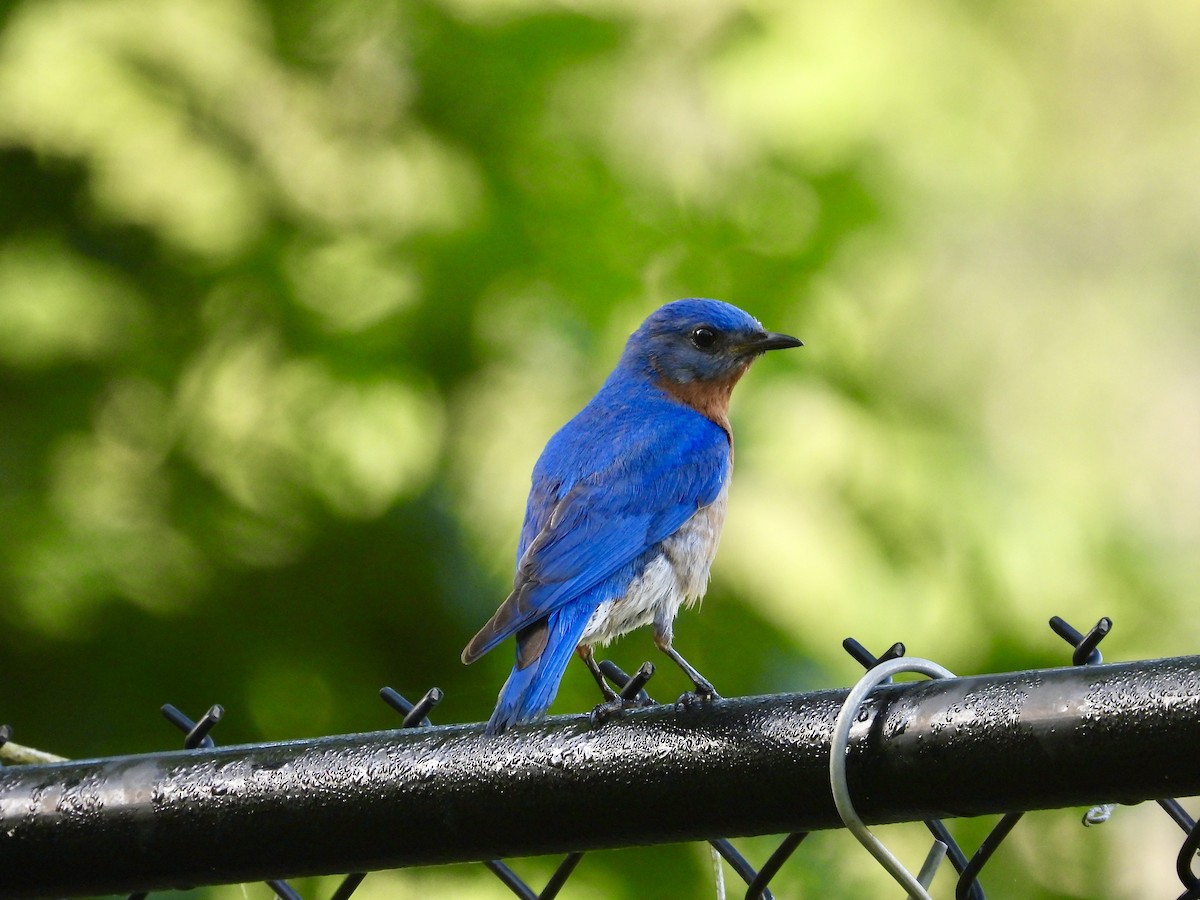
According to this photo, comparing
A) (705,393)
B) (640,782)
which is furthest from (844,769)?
(705,393)

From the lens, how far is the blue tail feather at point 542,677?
212 centimetres

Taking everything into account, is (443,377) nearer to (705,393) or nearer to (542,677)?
(705,393)

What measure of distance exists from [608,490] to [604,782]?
1588mm

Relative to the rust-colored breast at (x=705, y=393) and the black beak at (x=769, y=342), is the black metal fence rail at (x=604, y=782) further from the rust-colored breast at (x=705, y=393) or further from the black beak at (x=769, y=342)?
the rust-colored breast at (x=705, y=393)

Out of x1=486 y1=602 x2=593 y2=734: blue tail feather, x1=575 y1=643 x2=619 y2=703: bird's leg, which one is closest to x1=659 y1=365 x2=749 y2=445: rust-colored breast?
x1=575 y1=643 x2=619 y2=703: bird's leg

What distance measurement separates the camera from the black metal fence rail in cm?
145

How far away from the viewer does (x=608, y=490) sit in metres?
3.27

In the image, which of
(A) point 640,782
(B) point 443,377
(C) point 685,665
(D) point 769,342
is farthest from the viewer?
(D) point 769,342

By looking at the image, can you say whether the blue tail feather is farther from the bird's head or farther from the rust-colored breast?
the rust-colored breast

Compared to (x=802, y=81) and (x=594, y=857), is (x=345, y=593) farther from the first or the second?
(x=802, y=81)

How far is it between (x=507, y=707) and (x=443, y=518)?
3.97ft

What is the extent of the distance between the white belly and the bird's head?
1.80 feet

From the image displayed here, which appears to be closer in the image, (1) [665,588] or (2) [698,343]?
(1) [665,588]

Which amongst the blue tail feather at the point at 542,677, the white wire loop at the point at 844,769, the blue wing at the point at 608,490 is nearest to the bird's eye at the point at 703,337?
the blue wing at the point at 608,490
